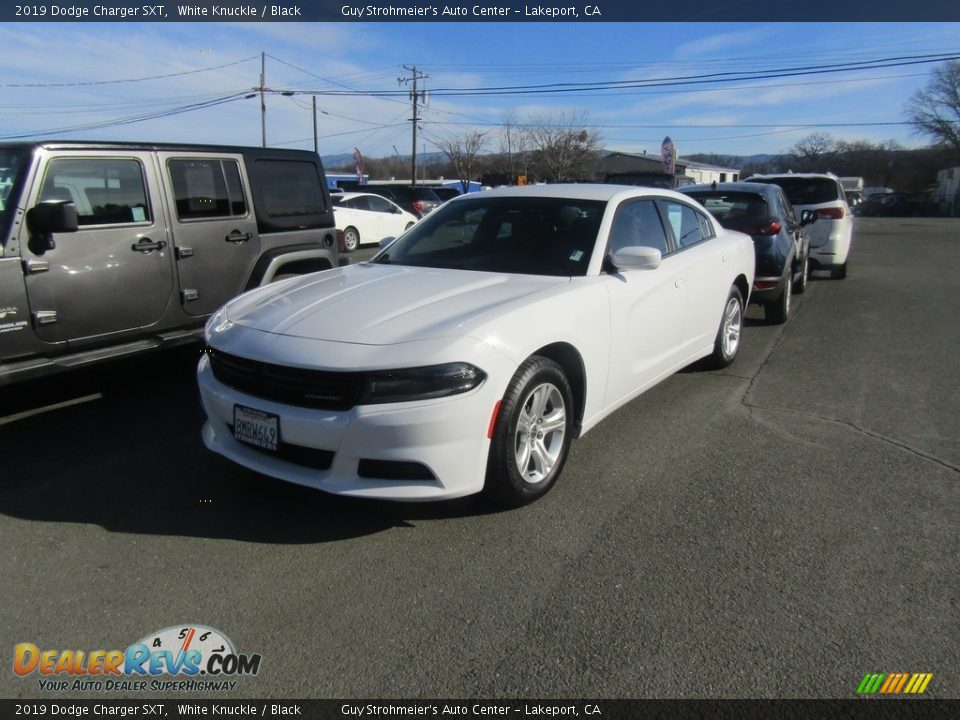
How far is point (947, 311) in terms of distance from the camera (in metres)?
9.23

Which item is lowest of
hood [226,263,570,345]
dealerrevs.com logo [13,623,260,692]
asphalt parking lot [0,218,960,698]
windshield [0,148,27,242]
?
dealerrevs.com logo [13,623,260,692]

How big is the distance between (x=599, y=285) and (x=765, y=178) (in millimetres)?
9418

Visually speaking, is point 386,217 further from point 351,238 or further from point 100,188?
point 100,188

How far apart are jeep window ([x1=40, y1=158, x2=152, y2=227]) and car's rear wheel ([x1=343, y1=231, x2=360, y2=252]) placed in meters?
13.6

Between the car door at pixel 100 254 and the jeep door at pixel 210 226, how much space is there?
14 cm

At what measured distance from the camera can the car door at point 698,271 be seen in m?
5.27

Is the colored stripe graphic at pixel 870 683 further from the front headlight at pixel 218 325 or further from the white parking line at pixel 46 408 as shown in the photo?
the white parking line at pixel 46 408

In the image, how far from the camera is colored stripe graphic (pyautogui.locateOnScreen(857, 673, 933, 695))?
2.40 m

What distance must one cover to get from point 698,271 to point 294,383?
3316 millimetres

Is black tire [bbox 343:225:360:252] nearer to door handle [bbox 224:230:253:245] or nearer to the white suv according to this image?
the white suv

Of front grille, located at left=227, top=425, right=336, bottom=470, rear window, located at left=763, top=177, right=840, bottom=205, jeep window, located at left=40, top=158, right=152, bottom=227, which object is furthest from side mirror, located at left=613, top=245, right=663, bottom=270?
rear window, located at left=763, top=177, right=840, bottom=205

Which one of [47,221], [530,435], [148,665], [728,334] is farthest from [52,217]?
[728,334]

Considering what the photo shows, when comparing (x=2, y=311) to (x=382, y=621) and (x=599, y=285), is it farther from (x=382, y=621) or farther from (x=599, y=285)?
(x=599, y=285)

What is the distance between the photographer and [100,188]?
495 centimetres
